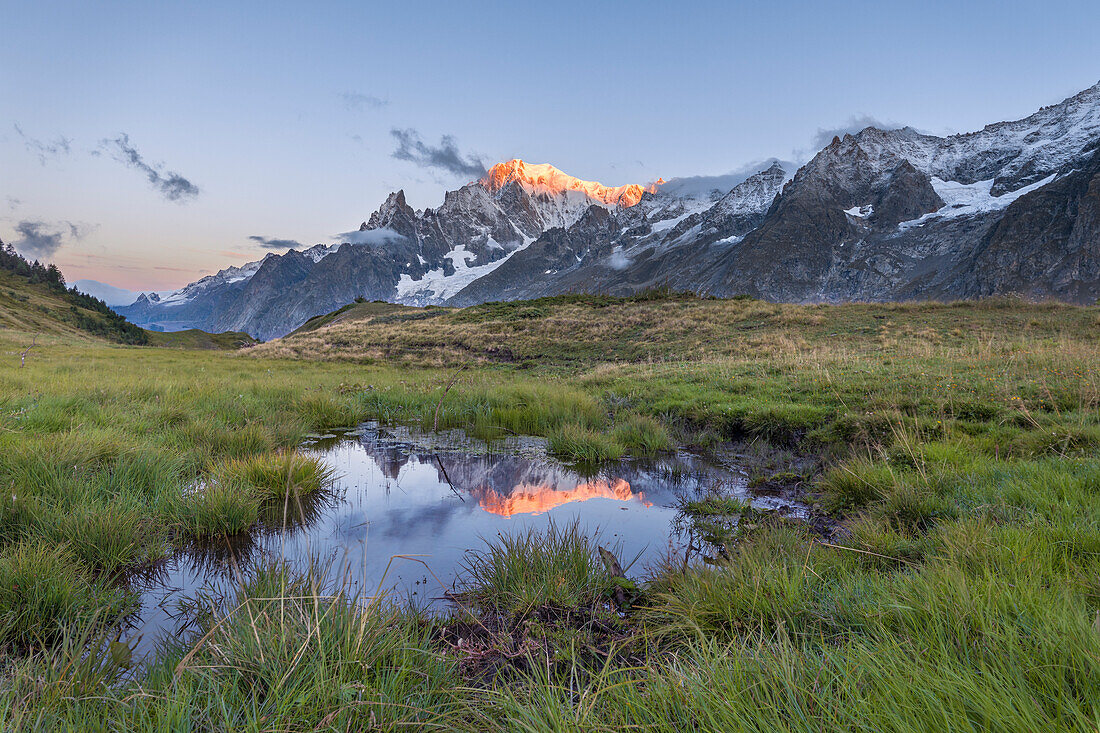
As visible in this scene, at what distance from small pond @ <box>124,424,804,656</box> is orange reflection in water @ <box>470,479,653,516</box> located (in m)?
0.02

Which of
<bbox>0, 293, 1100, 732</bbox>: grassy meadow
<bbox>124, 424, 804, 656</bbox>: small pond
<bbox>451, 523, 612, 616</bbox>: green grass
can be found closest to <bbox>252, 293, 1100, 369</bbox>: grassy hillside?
<bbox>0, 293, 1100, 732</bbox>: grassy meadow

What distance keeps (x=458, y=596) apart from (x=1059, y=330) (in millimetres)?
26661

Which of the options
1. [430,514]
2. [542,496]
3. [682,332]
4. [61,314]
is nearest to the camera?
[430,514]

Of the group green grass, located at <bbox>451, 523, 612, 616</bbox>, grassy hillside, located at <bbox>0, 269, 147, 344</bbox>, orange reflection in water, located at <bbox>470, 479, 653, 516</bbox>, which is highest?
grassy hillside, located at <bbox>0, 269, 147, 344</bbox>

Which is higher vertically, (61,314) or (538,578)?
(61,314)

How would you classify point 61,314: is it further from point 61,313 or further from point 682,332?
point 682,332

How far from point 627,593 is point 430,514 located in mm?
2860

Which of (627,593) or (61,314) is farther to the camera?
(61,314)

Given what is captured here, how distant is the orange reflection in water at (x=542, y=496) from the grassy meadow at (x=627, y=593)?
3.22 feet

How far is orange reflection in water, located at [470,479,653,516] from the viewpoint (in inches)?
237

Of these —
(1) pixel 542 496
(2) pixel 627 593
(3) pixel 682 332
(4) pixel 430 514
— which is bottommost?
(1) pixel 542 496

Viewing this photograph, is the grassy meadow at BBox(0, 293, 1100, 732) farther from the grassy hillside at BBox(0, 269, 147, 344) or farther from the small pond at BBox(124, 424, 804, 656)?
the grassy hillside at BBox(0, 269, 147, 344)

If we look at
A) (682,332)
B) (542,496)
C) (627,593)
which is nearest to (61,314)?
(682,332)

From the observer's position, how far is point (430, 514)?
18.9ft
